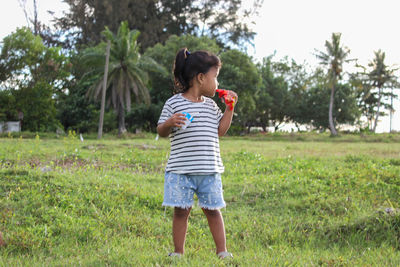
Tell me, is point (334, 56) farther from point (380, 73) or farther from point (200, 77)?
point (200, 77)

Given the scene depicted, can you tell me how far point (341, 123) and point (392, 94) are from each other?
Result: 30.1ft

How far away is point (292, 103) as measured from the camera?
154 feet

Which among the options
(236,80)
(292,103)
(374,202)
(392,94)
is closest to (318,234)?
(374,202)

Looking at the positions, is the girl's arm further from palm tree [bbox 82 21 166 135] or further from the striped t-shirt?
palm tree [bbox 82 21 166 135]

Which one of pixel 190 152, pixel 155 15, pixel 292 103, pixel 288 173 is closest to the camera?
pixel 190 152

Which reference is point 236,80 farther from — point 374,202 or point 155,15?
point 374,202

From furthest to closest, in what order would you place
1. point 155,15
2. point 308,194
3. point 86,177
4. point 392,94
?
point 392,94 → point 155,15 → point 86,177 → point 308,194

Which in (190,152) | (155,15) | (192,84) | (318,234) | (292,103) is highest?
(155,15)

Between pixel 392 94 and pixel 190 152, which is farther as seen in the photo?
pixel 392 94

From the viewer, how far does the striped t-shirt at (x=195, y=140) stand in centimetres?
319

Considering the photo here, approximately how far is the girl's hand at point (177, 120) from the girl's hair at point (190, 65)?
1.29 ft

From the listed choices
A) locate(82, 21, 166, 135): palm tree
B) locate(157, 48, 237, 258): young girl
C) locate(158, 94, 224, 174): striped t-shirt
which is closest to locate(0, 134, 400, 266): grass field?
locate(157, 48, 237, 258): young girl

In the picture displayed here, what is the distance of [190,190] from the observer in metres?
3.25

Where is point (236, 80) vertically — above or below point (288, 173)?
above
